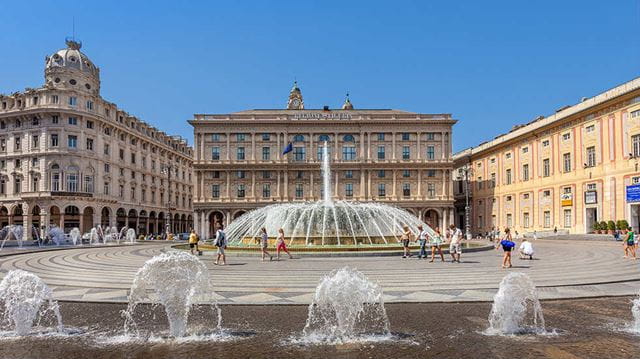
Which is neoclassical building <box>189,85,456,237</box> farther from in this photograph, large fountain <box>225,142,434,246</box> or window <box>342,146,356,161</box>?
large fountain <box>225,142,434,246</box>

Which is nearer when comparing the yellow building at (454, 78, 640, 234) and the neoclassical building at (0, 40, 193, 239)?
the yellow building at (454, 78, 640, 234)

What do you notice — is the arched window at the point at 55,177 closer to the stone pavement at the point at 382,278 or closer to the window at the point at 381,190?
the stone pavement at the point at 382,278

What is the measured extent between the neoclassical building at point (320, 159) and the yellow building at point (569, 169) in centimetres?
698

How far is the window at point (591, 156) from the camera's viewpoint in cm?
4259

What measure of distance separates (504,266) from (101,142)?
54.4 metres

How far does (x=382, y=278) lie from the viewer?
1355cm

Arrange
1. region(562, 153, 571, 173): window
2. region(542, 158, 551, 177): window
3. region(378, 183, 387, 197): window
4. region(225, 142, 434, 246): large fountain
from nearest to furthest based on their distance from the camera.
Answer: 1. region(225, 142, 434, 246): large fountain
2. region(562, 153, 571, 173): window
3. region(542, 158, 551, 177): window
4. region(378, 183, 387, 197): window

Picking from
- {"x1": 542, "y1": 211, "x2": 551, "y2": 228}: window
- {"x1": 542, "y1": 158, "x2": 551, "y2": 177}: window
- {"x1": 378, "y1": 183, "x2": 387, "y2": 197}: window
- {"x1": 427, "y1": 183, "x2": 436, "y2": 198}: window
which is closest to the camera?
{"x1": 542, "y1": 211, "x2": 551, "y2": 228}: window

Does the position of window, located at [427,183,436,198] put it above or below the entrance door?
above

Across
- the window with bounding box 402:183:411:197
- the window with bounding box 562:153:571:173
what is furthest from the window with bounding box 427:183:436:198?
the window with bounding box 562:153:571:173

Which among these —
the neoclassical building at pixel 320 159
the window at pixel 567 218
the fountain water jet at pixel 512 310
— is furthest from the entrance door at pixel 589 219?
the fountain water jet at pixel 512 310

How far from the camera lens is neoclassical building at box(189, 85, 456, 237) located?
210ft

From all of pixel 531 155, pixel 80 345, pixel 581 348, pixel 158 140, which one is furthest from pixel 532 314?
pixel 158 140

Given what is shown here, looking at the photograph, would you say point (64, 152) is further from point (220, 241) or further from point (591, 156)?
point (591, 156)
